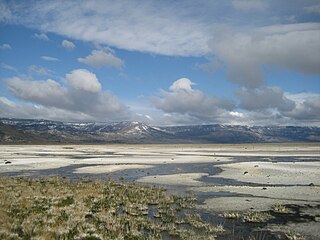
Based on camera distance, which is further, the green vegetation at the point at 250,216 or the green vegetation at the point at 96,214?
the green vegetation at the point at 250,216

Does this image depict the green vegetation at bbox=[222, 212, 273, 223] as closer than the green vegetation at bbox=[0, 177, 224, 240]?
No

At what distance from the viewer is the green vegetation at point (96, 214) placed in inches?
655

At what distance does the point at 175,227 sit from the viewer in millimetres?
18078

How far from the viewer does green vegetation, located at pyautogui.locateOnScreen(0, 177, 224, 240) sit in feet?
54.5

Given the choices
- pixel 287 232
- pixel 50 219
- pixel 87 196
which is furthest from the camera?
pixel 87 196

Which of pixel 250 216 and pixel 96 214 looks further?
pixel 96 214

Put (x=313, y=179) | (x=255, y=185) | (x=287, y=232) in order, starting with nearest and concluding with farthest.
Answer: (x=287, y=232), (x=255, y=185), (x=313, y=179)

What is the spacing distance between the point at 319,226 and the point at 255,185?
53.3 ft

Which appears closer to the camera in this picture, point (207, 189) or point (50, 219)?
point (50, 219)

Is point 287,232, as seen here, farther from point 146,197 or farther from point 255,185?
point 255,185

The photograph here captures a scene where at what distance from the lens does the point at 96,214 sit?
2081cm

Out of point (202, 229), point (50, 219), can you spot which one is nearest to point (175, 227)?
point (202, 229)

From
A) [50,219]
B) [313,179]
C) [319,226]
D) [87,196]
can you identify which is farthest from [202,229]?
[313,179]

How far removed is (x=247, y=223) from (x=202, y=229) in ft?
9.24
